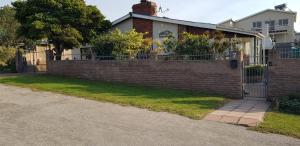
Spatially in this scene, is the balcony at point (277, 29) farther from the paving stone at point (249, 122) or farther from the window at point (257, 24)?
the paving stone at point (249, 122)

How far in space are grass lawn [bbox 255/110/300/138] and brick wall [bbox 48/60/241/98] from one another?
3174mm

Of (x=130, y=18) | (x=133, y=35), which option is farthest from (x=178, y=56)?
(x=130, y=18)

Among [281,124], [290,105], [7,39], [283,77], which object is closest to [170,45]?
[283,77]

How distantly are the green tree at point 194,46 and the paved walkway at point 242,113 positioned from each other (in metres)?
3.40

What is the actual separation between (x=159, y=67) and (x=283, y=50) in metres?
5.14

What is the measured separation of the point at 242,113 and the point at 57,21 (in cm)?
1296

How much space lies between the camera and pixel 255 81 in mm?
13398

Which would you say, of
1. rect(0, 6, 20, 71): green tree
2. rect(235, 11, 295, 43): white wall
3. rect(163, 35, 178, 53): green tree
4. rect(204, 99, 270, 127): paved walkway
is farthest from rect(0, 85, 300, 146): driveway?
rect(235, 11, 295, 43): white wall

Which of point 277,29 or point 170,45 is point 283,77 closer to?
point 170,45

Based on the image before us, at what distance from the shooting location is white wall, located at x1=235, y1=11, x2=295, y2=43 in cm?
3838

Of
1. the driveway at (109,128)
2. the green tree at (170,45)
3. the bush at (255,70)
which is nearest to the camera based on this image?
the driveway at (109,128)

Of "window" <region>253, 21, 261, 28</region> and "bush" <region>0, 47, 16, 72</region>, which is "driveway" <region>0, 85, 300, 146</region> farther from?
"window" <region>253, 21, 261, 28</region>

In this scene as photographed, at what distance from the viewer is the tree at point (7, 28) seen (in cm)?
2925

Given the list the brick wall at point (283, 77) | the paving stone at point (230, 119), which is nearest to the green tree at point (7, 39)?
the brick wall at point (283, 77)
